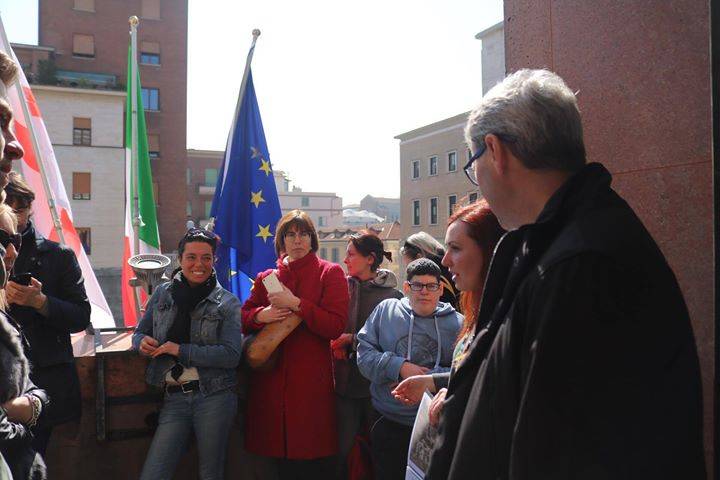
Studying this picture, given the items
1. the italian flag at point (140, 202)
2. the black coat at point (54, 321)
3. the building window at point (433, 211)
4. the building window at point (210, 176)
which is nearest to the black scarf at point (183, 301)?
the black coat at point (54, 321)

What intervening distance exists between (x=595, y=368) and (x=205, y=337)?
2.92m

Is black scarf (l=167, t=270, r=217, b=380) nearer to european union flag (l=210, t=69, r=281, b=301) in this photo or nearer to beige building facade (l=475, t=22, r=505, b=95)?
european union flag (l=210, t=69, r=281, b=301)

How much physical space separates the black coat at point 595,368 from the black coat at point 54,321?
268 centimetres

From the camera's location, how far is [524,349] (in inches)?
51.3

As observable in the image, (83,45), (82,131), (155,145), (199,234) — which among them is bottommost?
(199,234)

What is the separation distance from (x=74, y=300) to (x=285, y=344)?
4.25ft

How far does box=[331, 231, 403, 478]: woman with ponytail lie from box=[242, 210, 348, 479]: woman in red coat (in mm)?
123

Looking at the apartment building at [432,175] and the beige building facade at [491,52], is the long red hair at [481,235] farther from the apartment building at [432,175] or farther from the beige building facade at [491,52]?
the apartment building at [432,175]

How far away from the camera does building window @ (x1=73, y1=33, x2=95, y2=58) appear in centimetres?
3828

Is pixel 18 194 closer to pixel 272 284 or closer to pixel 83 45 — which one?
pixel 272 284

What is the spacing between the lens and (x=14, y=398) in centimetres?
207

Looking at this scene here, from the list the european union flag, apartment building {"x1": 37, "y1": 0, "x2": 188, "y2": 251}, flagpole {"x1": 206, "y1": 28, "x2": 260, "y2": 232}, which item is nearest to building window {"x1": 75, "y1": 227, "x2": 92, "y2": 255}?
apartment building {"x1": 37, "y1": 0, "x2": 188, "y2": 251}

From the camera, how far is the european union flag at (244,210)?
6117 mm

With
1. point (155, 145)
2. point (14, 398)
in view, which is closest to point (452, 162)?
point (155, 145)
